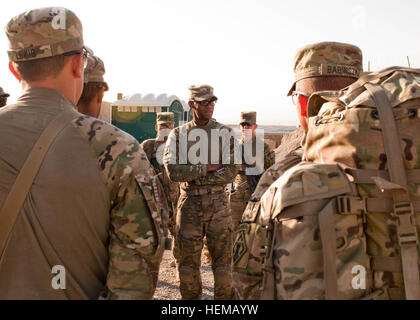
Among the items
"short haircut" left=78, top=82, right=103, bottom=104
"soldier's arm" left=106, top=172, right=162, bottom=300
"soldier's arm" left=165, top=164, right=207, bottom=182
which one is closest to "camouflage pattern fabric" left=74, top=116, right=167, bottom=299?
"soldier's arm" left=106, top=172, right=162, bottom=300

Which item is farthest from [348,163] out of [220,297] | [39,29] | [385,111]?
[220,297]

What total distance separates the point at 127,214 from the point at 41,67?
30.4 inches

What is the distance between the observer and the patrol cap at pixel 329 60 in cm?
221

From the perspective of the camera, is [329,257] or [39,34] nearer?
[329,257]

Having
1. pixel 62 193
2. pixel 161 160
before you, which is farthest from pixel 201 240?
pixel 62 193

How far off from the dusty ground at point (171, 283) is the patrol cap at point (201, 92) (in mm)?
2546

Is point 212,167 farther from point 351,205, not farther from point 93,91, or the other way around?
point 351,205

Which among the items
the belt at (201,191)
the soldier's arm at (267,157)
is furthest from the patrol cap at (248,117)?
the belt at (201,191)

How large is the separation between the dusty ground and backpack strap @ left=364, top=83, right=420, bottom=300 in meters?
4.06

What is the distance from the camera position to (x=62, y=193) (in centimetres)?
160

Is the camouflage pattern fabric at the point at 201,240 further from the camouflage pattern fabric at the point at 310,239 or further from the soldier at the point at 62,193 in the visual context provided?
the camouflage pattern fabric at the point at 310,239
